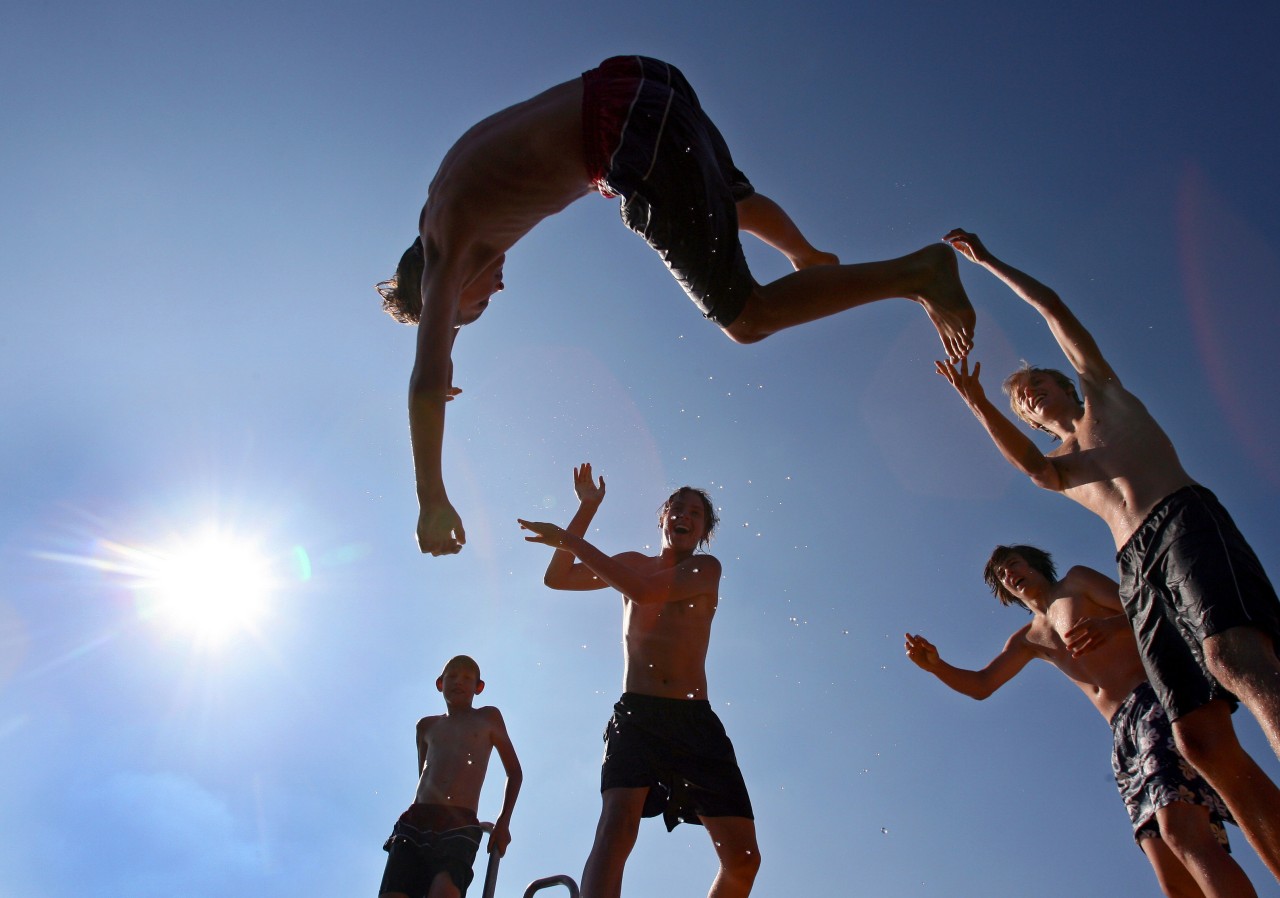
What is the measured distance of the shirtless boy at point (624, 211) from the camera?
2.73 m

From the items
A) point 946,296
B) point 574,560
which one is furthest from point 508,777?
point 946,296

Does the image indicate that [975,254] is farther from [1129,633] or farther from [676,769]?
[676,769]

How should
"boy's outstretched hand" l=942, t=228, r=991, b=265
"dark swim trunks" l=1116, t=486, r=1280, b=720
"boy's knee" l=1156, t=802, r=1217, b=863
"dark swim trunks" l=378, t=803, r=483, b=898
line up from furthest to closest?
"dark swim trunks" l=378, t=803, r=483, b=898 → "boy's outstretched hand" l=942, t=228, r=991, b=265 → "boy's knee" l=1156, t=802, r=1217, b=863 → "dark swim trunks" l=1116, t=486, r=1280, b=720

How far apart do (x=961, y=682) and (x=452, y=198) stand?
176 inches

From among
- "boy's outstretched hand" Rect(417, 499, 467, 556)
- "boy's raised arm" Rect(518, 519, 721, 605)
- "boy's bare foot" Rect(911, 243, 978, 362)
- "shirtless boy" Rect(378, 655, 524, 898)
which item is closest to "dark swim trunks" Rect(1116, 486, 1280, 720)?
"boy's bare foot" Rect(911, 243, 978, 362)

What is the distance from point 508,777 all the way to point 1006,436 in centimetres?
Result: 475

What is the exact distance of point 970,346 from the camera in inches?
121

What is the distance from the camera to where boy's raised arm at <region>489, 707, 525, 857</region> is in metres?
6.00

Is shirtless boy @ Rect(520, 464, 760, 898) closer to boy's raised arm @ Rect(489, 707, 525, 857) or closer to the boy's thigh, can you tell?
the boy's thigh

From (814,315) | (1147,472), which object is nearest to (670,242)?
(814,315)

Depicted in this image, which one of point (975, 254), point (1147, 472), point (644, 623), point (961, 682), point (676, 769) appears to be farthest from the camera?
point (961, 682)

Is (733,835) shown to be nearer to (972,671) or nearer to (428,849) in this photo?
(972,671)

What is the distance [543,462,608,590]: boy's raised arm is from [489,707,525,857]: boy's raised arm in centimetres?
206

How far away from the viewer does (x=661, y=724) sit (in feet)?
14.6
